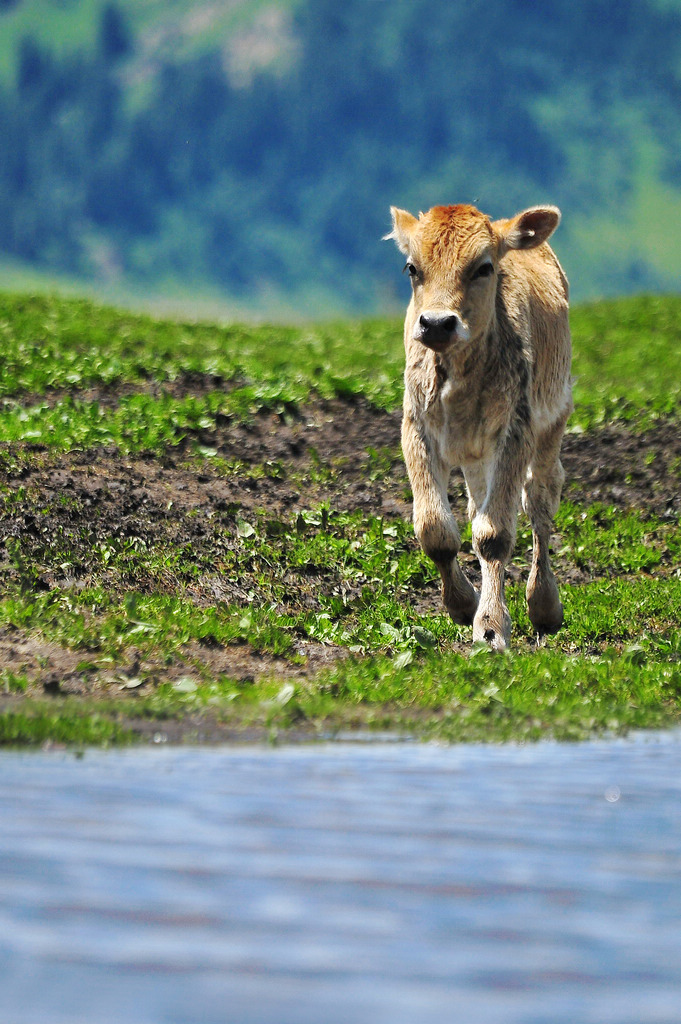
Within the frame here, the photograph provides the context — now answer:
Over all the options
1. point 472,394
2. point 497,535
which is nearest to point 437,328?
point 472,394

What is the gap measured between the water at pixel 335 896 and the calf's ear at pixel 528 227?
17.0 ft

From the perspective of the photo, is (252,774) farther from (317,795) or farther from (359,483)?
(359,483)

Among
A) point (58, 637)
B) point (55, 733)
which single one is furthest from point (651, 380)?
point (55, 733)

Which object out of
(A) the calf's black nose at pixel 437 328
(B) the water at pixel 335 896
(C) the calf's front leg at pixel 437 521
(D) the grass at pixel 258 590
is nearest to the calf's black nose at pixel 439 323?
(A) the calf's black nose at pixel 437 328

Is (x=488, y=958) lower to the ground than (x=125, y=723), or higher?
higher

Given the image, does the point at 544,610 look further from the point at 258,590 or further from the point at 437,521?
the point at 258,590

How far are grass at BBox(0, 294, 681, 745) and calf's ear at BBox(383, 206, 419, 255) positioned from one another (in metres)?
2.65

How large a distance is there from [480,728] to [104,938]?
415 centimetres

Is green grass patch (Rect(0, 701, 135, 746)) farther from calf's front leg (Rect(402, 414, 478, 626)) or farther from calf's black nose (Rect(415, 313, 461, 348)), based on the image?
calf's black nose (Rect(415, 313, 461, 348))

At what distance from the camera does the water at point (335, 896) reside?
298 centimetres

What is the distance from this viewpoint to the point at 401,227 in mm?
9914

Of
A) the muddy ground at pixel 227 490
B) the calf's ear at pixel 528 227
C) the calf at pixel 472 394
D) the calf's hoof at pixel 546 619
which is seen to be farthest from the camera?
the calf's hoof at pixel 546 619

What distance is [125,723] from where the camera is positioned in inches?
277

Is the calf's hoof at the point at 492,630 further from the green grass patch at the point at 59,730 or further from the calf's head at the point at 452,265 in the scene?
the green grass patch at the point at 59,730
